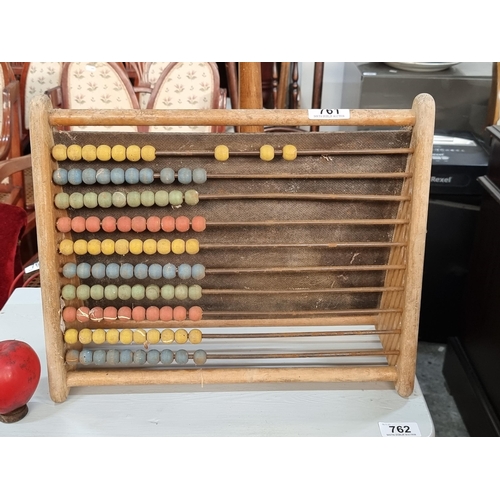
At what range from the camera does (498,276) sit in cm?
160

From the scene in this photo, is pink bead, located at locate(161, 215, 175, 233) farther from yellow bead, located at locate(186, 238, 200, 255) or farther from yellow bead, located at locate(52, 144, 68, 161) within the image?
yellow bead, located at locate(52, 144, 68, 161)

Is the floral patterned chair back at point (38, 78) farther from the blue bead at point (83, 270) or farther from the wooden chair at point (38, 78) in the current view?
the blue bead at point (83, 270)

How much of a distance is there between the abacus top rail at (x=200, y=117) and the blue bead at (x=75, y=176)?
9 cm

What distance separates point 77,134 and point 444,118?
6.07ft

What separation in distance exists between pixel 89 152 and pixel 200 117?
0.22 meters

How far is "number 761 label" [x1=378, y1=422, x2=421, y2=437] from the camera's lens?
1.03 metres

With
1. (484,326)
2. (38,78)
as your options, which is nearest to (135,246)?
(484,326)

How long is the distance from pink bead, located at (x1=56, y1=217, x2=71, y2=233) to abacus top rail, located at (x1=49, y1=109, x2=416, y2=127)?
0.18 metres

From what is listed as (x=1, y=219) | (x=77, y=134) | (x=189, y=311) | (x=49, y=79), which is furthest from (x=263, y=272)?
(x=49, y=79)

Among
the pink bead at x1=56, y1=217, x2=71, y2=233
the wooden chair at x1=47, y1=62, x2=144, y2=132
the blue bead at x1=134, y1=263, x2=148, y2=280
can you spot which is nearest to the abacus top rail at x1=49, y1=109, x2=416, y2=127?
the pink bead at x1=56, y1=217, x2=71, y2=233

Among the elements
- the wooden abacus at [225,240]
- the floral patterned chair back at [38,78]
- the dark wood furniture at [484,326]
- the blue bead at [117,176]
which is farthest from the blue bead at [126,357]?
the floral patterned chair back at [38,78]

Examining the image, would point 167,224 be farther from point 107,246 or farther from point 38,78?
point 38,78

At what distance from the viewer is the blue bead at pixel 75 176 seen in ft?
3.48

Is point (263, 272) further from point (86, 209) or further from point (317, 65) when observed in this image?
point (317, 65)
